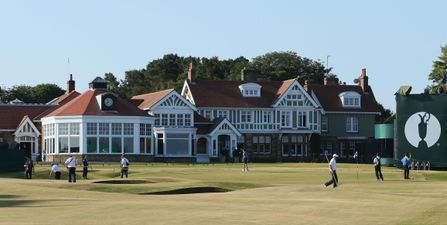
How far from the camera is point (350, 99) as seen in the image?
347 feet

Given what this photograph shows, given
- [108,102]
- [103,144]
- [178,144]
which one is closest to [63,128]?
[103,144]

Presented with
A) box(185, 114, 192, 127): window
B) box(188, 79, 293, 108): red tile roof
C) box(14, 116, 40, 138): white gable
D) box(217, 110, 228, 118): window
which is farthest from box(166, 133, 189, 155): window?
box(14, 116, 40, 138): white gable

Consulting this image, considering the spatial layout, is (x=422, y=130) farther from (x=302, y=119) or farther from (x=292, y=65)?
(x=292, y=65)

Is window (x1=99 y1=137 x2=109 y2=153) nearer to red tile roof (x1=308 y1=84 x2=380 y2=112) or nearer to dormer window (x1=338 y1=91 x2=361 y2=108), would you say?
red tile roof (x1=308 y1=84 x2=380 y2=112)

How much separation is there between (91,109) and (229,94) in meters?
20.1

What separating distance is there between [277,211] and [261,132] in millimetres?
71441

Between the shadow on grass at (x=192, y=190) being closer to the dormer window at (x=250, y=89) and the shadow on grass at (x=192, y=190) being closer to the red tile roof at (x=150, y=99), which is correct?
the red tile roof at (x=150, y=99)

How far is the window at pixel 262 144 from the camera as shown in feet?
332

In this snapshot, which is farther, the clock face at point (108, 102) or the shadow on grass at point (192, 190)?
the clock face at point (108, 102)

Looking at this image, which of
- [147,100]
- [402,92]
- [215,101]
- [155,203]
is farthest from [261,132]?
[155,203]

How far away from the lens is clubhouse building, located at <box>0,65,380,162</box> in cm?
8638

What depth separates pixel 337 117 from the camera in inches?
4136

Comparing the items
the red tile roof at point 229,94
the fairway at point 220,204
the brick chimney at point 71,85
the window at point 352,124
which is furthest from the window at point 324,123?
the fairway at point 220,204

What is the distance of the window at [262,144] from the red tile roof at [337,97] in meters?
8.26
